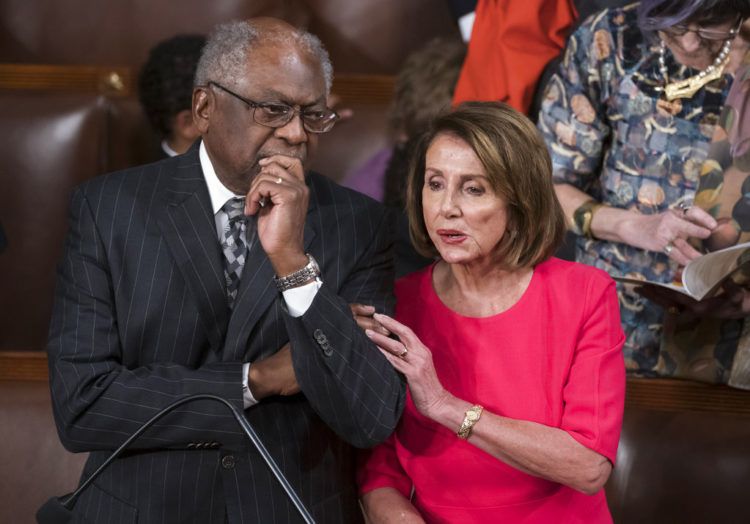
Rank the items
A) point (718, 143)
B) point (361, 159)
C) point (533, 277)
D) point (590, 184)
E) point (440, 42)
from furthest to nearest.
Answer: point (361, 159), point (440, 42), point (590, 184), point (718, 143), point (533, 277)

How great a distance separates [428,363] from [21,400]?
782 millimetres

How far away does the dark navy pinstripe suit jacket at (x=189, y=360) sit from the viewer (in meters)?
1.43

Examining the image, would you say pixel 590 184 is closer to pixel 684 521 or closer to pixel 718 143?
pixel 718 143

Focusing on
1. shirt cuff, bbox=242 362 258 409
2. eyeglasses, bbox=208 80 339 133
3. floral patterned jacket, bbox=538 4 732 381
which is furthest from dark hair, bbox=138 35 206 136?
shirt cuff, bbox=242 362 258 409

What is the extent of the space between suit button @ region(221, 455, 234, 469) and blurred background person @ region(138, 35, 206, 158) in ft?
4.30

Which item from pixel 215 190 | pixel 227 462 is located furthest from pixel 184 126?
pixel 227 462

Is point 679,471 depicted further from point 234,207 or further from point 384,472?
point 234,207

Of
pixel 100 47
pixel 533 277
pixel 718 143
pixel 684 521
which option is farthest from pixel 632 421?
pixel 100 47

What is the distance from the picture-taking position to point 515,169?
60.4 inches

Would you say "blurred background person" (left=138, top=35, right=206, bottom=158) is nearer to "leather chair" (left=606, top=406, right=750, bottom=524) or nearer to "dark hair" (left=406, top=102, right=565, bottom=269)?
"dark hair" (left=406, top=102, right=565, bottom=269)

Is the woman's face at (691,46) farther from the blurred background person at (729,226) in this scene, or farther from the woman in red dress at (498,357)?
the woman in red dress at (498,357)

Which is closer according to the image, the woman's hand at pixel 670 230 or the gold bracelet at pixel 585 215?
the woman's hand at pixel 670 230

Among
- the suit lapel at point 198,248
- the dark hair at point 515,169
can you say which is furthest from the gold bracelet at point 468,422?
the suit lapel at point 198,248

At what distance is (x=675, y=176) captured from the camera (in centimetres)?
208
